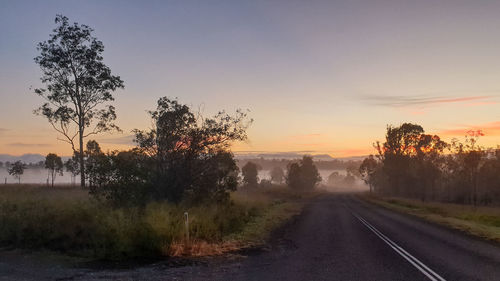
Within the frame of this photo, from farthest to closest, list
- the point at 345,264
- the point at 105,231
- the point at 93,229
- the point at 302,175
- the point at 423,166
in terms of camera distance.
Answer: the point at 302,175, the point at 423,166, the point at 93,229, the point at 105,231, the point at 345,264

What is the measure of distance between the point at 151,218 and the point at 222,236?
3564 millimetres

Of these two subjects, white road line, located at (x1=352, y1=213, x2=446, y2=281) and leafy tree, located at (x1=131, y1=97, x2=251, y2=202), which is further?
leafy tree, located at (x1=131, y1=97, x2=251, y2=202)

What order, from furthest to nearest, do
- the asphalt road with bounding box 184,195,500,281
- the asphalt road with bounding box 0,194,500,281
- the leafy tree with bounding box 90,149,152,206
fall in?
1. the leafy tree with bounding box 90,149,152,206
2. the asphalt road with bounding box 184,195,500,281
3. the asphalt road with bounding box 0,194,500,281

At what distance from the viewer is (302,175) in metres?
103

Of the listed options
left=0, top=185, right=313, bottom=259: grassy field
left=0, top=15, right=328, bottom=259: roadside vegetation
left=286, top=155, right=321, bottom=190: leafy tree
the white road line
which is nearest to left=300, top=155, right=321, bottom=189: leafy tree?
left=286, top=155, right=321, bottom=190: leafy tree

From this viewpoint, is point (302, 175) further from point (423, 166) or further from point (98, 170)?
point (98, 170)

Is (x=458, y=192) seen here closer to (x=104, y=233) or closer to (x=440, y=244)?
(x=440, y=244)

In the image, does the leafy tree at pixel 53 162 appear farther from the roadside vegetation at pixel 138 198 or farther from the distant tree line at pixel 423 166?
the distant tree line at pixel 423 166

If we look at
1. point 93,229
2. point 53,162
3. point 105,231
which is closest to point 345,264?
point 105,231

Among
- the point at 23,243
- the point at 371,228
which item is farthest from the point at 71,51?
the point at 371,228

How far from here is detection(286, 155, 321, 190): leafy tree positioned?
96062 mm

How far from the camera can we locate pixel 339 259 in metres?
10.5

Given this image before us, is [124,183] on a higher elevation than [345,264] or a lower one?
higher

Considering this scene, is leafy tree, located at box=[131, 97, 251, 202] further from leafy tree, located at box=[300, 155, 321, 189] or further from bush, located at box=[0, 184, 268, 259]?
leafy tree, located at box=[300, 155, 321, 189]
